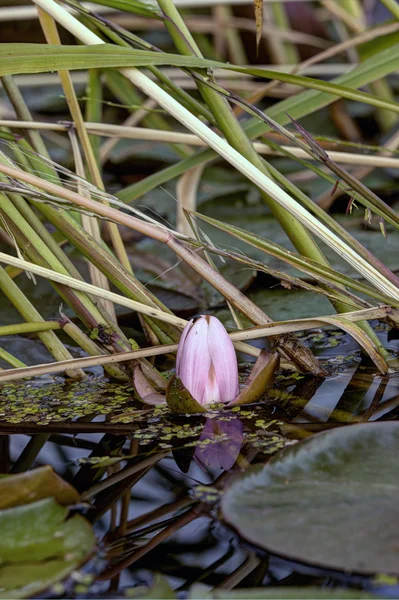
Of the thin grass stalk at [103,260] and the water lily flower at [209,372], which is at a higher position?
the thin grass stalk at [103,260]

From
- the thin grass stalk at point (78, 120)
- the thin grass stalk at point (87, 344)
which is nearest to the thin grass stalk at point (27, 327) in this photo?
the thin grass stalk at point (87, 344)

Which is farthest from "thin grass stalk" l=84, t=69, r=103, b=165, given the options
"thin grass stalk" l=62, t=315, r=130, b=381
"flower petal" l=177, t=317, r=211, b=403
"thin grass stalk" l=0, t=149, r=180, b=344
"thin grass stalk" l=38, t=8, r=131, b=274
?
"flower petal" l=177, t=317, r=211, b=403

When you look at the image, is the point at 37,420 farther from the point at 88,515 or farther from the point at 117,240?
the point at 117,240

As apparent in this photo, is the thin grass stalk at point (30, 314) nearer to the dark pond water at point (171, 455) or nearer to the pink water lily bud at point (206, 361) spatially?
the dark pond water at point (171, 455)

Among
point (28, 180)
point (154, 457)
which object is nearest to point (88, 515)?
point (154, 457)

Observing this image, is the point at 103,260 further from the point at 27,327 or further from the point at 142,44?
the point at 142,44

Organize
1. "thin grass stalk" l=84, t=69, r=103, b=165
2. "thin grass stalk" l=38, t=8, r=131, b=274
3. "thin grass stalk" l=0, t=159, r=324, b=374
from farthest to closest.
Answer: "thin grass stalk" l=84, t=69, r=103, b=165, "thin grass stalk" l=38, t=8, r=131, b=274, "thin grass stalk" l=0, t=159, r=324, b=374

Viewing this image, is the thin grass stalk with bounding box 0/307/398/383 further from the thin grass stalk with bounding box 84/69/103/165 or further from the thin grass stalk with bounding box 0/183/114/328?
the thin grass stalk with bounding box 84/69/103/165
